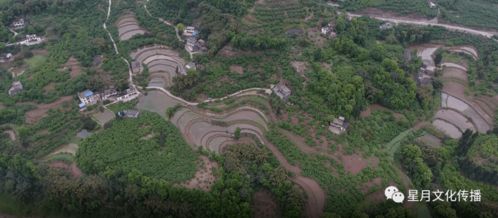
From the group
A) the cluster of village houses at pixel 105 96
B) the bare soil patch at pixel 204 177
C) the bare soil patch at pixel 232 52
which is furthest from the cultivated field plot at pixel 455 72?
the cluster of village houses at pixel 105 96

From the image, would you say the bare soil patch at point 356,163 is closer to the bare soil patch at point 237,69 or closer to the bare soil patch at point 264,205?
the bare soil patch at point 264,205

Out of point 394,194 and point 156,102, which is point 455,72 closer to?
point 394,194

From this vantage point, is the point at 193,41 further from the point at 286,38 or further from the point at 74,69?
the point at 74,69

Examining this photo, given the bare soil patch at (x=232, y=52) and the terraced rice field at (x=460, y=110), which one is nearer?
the terraced rice field at (x=460, y=110)

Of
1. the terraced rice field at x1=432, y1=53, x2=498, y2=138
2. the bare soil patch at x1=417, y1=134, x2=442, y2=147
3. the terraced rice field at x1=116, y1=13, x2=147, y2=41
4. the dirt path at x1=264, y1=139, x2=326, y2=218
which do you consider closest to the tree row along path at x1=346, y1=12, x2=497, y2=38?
the terraced rice field at x1=432, y1=53, x2=498, y2=138

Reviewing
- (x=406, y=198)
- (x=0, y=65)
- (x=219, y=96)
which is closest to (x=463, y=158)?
(x=406, y=198)

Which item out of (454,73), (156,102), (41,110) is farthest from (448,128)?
(41,110)
